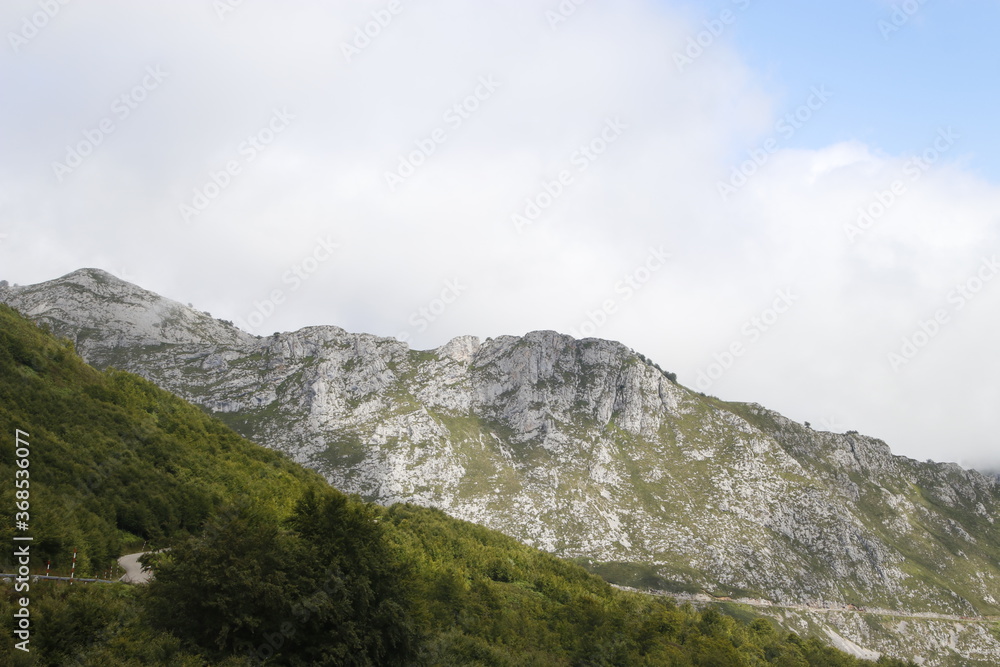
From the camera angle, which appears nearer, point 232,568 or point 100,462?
point 232,568

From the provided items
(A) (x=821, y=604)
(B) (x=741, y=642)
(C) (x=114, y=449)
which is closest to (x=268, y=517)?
(C) (x=114, y=449)

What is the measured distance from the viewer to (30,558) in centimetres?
2681

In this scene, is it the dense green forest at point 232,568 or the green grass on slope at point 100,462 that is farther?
the green grass on slope at point 100,462

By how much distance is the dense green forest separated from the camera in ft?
72.7

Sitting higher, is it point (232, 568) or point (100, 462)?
point (100, 462)

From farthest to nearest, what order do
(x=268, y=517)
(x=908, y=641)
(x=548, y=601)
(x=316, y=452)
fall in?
(x=316, y=452), (x=908, y=641), (x=548, y=601), (x=268, y=517)

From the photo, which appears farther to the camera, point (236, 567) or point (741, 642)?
point (741, 642)

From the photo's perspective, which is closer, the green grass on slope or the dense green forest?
the dense green forest

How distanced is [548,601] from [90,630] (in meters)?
43.4

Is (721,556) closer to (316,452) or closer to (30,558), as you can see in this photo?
(316,452)

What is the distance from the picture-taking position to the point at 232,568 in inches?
885

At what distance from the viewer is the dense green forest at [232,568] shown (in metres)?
22.2

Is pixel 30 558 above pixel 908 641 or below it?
above

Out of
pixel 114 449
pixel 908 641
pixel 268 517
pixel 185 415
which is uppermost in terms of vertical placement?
pixel 185 415
